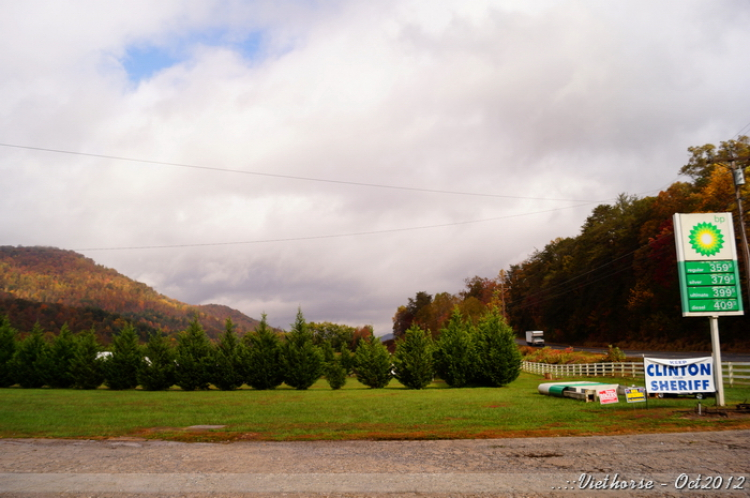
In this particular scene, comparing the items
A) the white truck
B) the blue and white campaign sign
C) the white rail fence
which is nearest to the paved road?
the blue and white campaign sign

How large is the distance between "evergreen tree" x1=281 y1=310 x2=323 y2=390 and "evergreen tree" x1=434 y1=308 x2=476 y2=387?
8002mm

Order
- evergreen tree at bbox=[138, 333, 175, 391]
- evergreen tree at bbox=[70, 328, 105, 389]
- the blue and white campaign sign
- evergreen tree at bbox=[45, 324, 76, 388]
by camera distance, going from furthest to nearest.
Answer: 1. evergreen tree at bbox=[45, 324, 76, 388]
2. evergreen tree at bbox=[70, 328, 105, 389]
3. evergreen tree at bbox=[138, 333, 175, 391]
4. the blue and white campaign sign

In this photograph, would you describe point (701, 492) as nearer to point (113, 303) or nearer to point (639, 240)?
point (639, 240)

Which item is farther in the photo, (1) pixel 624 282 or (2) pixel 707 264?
(1) pixel 624 282

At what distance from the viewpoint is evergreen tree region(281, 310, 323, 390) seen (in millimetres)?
33906

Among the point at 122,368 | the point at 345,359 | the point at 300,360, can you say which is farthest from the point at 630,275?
the point at 122,368

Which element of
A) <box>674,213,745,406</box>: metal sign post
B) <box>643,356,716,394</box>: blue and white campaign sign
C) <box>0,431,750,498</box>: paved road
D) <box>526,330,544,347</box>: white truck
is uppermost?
<box>674,213,745,406</box>: metal sign post

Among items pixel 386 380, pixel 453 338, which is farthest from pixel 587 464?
pixel 386 380

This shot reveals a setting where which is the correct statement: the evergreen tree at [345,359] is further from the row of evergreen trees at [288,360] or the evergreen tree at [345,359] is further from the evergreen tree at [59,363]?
the evergreen tree at [59,363]

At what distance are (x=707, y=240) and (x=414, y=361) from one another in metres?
20.4

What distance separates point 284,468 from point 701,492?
6137 mm

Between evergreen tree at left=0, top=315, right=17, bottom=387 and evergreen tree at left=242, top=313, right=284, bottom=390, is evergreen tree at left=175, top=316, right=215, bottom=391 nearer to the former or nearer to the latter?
evergreen tree at left=242, top=313, right=284, bottom=390

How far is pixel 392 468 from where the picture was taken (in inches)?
335

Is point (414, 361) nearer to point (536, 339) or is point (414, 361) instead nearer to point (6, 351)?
point (6, 351)
